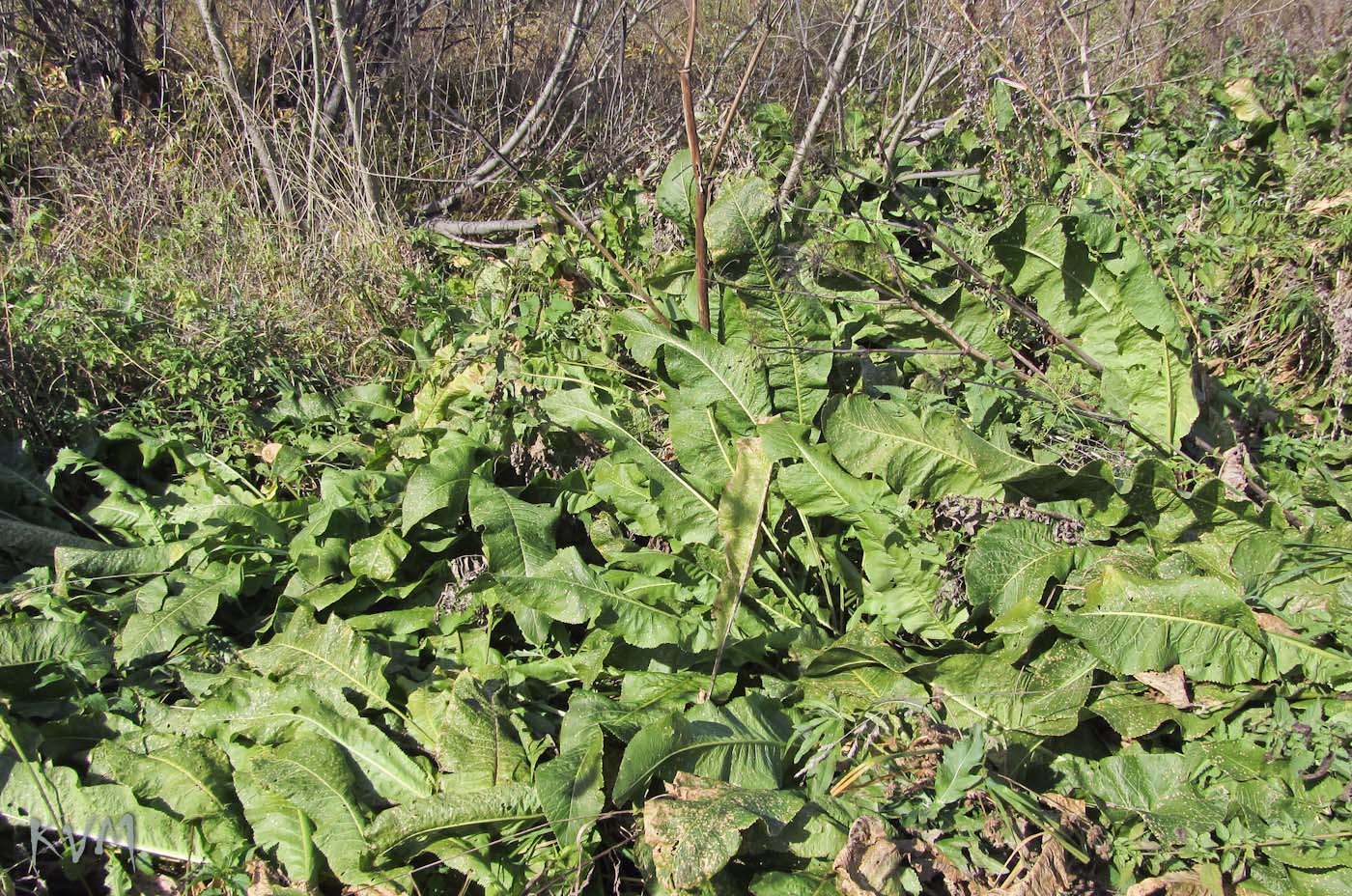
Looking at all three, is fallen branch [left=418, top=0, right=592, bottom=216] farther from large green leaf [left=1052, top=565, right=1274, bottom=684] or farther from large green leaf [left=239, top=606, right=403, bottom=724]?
large green leaf [left=1052, top=565, right=1274, bottom=684]

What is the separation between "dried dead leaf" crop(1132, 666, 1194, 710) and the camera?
2.12 meters

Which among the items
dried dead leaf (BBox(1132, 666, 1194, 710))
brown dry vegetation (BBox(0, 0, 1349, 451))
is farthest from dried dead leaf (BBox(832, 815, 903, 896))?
brown dry vegetation (BBox(0, 0, 1349, 451))

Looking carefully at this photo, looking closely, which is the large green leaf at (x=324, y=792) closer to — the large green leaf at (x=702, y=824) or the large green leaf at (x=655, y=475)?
the large green leaf at (x=702, y=824)

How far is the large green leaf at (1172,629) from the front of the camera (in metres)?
2.08

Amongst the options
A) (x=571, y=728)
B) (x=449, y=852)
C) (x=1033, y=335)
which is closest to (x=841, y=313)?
(x=1033, y=335)

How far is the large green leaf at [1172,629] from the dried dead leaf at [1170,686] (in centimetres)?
4

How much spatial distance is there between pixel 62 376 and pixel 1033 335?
3.35 metres

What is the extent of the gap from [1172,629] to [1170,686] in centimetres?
13

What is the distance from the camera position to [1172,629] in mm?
2117

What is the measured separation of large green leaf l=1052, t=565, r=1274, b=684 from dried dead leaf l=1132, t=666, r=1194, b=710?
37 millimetres

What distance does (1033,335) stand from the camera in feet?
10.5

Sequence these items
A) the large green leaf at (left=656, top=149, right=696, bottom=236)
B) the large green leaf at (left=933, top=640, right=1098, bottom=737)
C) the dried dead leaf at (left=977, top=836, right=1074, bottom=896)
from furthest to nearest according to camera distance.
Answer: the large green leaf at (left=656, top=149, right=696, bottom=236) < the large green leaf at (left=933, top=640, right=1098, bottom=737) < the dried dead leaf at (left=977, top=836, right=1074, bottom=896)

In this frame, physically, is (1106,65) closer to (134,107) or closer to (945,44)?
(945,44)

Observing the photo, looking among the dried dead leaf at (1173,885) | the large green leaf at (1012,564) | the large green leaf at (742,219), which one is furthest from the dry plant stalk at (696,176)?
the dried dead leaf at (1173,885)
